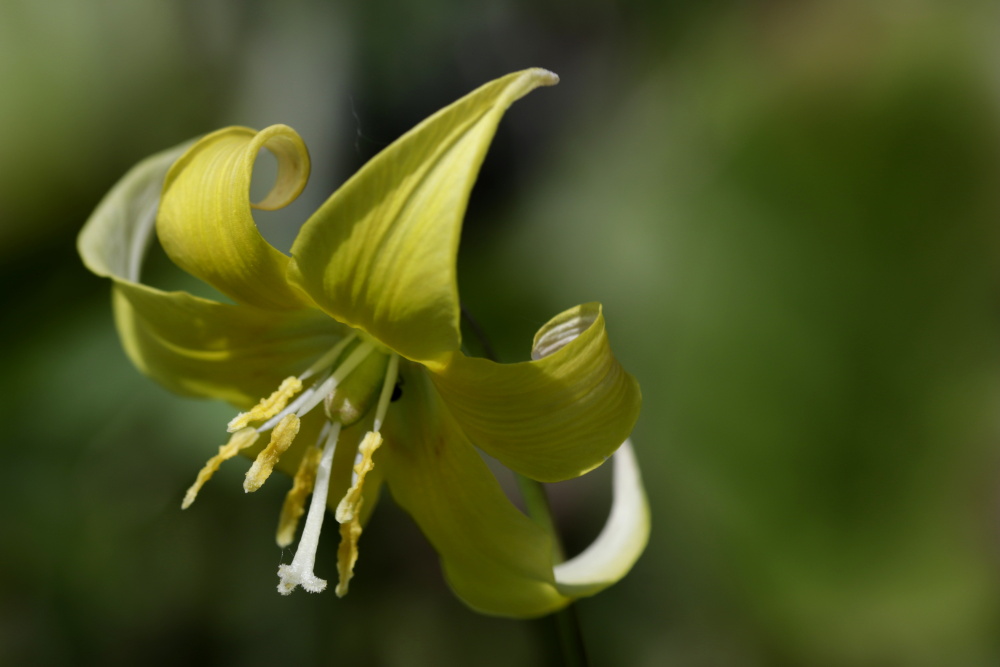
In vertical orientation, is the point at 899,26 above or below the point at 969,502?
above

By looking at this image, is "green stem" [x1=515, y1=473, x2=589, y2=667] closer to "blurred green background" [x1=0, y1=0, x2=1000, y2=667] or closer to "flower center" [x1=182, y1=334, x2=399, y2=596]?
"flower center" [x1=182, y1=334, x2=399, y2=596]

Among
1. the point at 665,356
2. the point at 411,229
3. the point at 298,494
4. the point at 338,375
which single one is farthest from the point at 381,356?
the point at 665,356

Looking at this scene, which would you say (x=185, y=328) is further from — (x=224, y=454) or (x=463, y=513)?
(x=463, y=513)

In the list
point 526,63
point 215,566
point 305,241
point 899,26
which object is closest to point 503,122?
point 526,63

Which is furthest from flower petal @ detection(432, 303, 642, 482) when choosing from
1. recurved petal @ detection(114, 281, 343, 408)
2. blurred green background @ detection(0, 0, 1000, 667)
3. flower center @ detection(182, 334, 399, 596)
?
blurred green background @ detection(0, 0, 1000, 667)

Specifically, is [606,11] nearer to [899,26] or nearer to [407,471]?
[899,26]

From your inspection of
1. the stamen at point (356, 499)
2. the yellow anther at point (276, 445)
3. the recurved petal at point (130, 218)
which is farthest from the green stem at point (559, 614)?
the recurved petal at point (130, 218)
